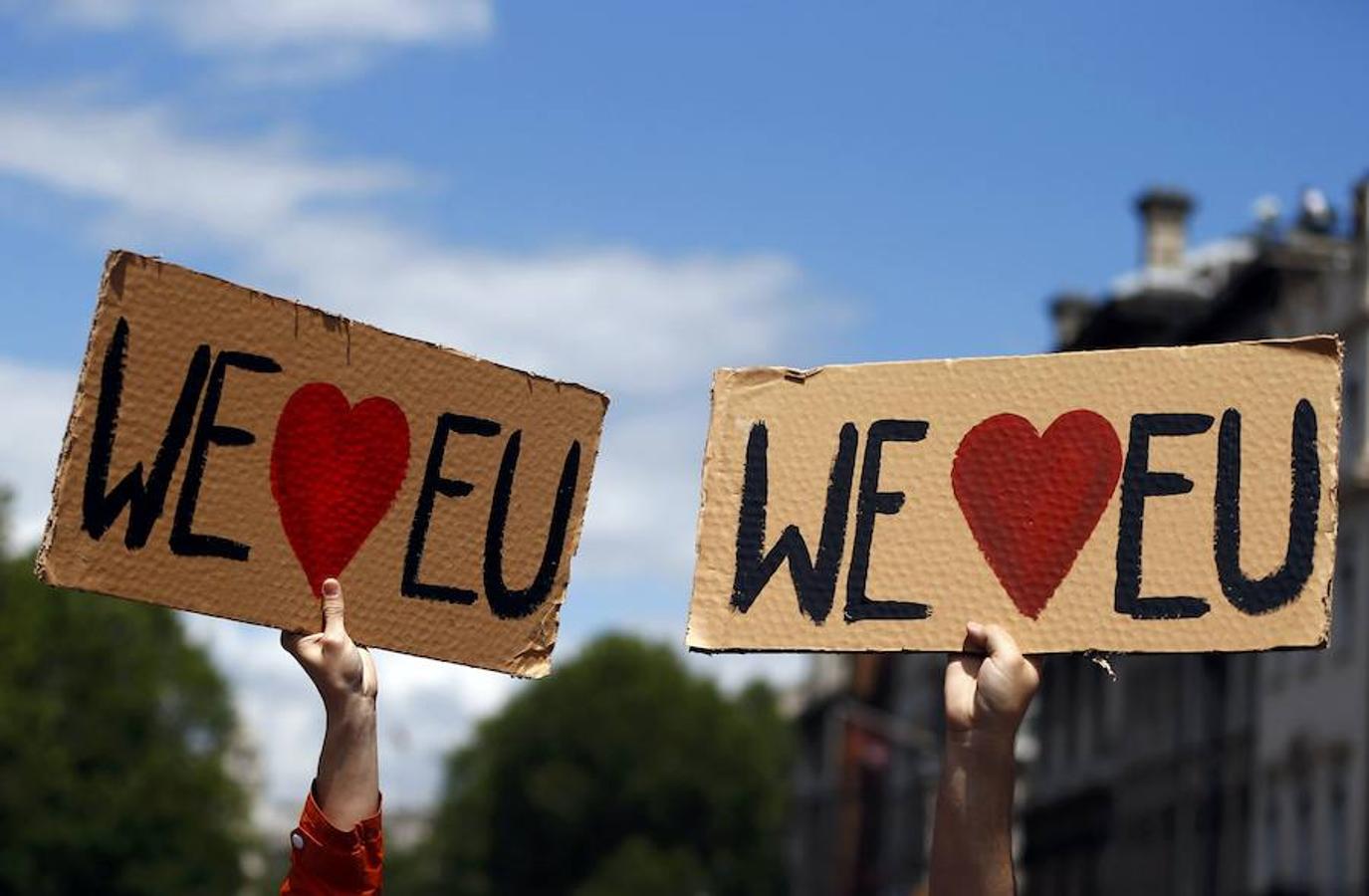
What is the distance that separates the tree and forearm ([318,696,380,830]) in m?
103

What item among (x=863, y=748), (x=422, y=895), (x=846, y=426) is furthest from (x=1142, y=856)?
(x=422, y=895)

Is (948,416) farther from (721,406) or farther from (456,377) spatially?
(456,377)

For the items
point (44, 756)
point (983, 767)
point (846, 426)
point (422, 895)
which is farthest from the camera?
point (422, 895)

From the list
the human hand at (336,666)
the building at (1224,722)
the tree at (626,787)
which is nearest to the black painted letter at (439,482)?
the human hand at (336,666)

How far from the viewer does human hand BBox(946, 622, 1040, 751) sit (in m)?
5.14

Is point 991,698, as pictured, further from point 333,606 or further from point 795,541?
point 333,606

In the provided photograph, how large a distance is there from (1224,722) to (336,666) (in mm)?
47584

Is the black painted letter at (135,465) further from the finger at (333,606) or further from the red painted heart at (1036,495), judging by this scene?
the red painted heart at (1036,495)

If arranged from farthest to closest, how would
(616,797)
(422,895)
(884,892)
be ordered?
(422,895) → (616,797) → (884,892)

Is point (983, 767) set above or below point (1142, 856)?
below

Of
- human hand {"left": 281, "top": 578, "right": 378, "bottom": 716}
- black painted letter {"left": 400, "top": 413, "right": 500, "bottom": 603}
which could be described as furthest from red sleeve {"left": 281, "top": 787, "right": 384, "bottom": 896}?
black painted letter {"left": 400, "top": 413, "right": 500, "bottom": 603}

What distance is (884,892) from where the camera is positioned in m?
92.9

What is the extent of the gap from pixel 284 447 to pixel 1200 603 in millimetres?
1895

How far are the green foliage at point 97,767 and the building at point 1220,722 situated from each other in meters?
17.5
